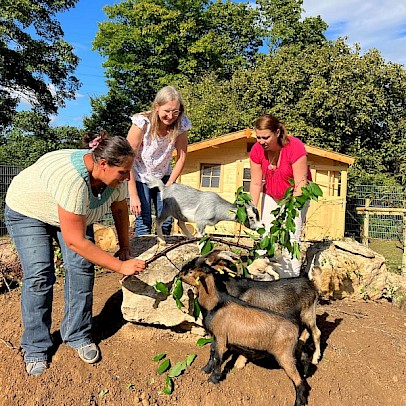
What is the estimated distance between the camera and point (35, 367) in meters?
3.56

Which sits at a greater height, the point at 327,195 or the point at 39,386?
the point at 327,195

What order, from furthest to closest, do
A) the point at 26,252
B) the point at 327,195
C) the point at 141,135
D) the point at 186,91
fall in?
the point at 186,91 → the point at 327,195 → the point at 141,135 → the point at 26,252

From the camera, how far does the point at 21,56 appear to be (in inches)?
608

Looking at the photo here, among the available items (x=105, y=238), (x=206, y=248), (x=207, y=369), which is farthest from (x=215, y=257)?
(x=105, y=238)

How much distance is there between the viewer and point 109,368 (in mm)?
3717

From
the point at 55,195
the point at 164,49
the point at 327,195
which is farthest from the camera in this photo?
the point at 164,49

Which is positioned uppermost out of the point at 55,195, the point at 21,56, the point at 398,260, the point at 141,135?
the point at 21,56

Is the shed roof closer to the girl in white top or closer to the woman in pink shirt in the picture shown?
the girl in white top

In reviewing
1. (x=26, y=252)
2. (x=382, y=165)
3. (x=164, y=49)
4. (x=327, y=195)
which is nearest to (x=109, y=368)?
(x=26, y=252)

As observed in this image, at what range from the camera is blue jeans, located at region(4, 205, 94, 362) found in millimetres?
3381

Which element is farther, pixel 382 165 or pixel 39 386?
pixel 382 165

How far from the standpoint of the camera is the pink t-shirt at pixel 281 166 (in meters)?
4.18

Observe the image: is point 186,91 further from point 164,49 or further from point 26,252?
point 26,252

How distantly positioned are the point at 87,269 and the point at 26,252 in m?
0.48
